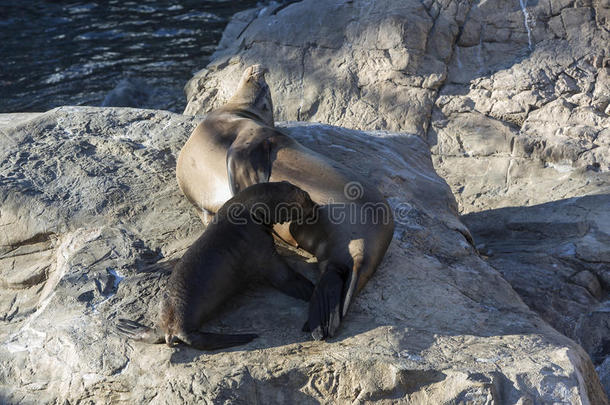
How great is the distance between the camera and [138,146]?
5.56m

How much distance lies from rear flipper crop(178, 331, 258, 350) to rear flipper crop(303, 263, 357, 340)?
12.3 inches

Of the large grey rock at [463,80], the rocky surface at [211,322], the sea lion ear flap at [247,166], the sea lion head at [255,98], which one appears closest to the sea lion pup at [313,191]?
the sea lion ear flap at [247,166]

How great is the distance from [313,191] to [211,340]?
51.7 inches

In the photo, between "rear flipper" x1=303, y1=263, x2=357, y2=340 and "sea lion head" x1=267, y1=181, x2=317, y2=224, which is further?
"sea lion head" x1=267, y1=181, x2=317, y2=224

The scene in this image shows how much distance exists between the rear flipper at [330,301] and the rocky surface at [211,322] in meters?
0.06

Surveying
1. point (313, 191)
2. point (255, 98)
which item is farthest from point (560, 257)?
point (255, 98)

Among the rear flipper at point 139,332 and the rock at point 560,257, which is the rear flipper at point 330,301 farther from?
the rock at point 560,257

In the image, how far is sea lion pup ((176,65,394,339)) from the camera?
3.98 m

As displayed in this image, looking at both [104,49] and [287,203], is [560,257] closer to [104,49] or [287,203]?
[287,203]

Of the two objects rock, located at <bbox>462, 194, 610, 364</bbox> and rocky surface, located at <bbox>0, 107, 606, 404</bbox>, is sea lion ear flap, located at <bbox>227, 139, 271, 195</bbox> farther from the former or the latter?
rock, located at <bbox>462, 194, 610, 364</bbox>

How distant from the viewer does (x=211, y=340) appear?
3537mm

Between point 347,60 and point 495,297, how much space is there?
4.65m

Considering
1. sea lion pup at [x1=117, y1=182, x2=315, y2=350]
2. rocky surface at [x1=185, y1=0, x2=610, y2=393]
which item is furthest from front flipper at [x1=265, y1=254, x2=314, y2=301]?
rocky surface at [x1=185, y1=0, x2=610, y2=393]

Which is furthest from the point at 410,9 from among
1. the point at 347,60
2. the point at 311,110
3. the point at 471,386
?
the point at 471,386
